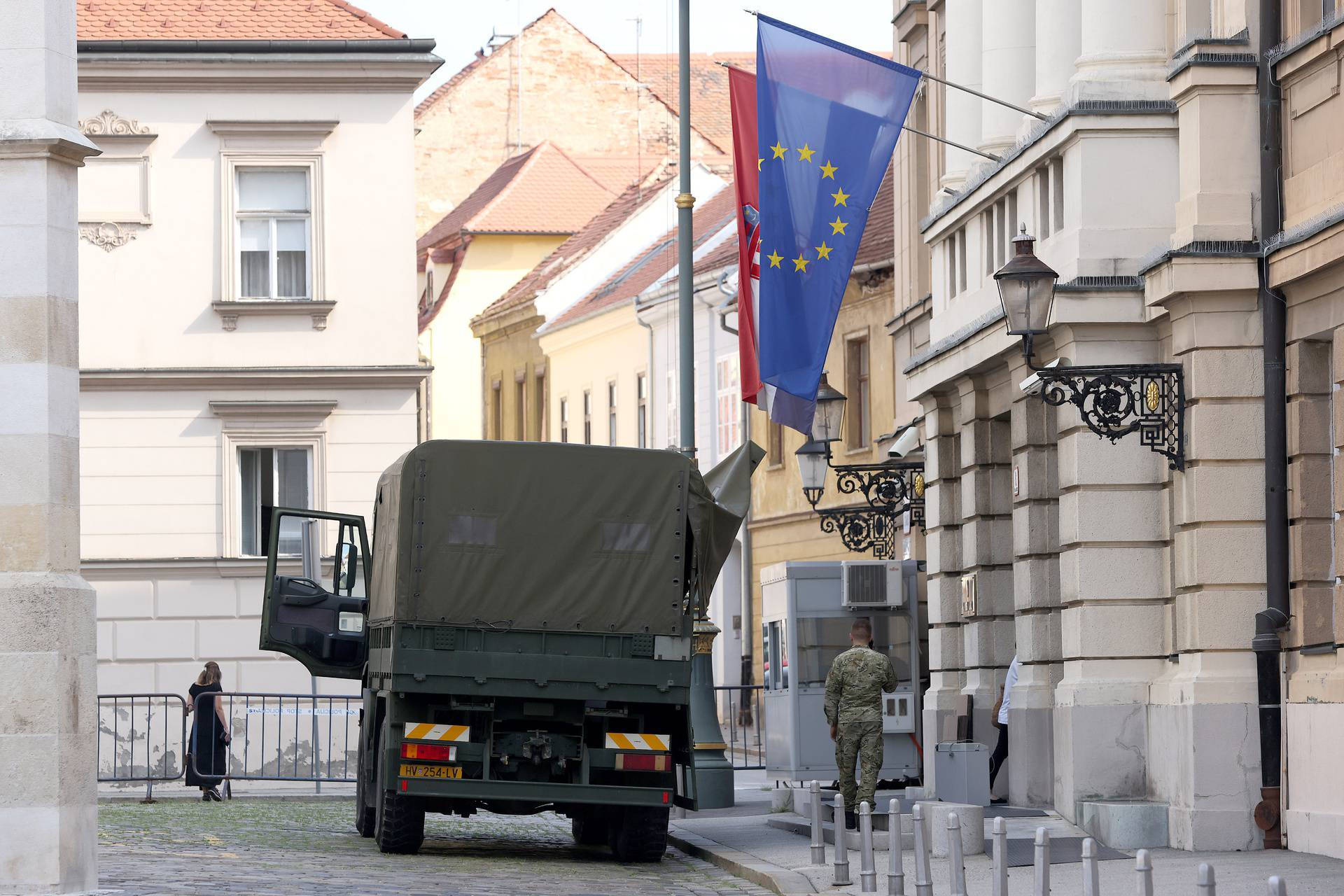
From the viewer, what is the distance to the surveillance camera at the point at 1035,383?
17766 mm

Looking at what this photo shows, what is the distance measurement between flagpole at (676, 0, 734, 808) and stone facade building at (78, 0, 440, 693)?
9.36 meters

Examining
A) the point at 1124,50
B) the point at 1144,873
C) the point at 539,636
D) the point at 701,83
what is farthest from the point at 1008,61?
the point at 701,83

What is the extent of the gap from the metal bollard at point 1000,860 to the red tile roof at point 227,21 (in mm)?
23949

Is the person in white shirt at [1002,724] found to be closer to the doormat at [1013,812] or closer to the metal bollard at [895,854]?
the doormat at [1013,812]

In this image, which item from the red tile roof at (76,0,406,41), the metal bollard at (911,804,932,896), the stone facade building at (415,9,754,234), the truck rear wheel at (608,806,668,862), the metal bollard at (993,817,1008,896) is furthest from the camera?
the stone facade building at (415,9,754,234)

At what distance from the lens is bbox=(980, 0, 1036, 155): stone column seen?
21.4 m

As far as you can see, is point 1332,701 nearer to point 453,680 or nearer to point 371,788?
point 453,680

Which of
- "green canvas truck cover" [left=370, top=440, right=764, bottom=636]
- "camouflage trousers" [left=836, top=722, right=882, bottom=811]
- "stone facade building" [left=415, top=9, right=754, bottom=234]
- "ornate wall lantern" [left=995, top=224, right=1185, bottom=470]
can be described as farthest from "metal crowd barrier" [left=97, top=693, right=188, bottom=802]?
"stone facade building" [left=415, top=9, right=754, bottom=234]

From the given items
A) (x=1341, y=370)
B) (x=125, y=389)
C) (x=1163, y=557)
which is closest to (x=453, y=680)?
(x=1163, y=557)

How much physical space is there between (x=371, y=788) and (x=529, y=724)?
2.30m

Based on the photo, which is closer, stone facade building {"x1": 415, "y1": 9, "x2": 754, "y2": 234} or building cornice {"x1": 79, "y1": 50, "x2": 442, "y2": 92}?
building cornice {"x1": 79, "y1": 50, "x2": 442, "y2": 92}

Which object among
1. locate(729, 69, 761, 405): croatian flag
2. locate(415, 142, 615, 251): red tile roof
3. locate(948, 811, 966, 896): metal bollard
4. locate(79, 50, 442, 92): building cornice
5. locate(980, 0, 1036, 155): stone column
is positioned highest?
locate(415, 142, 615, 251): red tile roof

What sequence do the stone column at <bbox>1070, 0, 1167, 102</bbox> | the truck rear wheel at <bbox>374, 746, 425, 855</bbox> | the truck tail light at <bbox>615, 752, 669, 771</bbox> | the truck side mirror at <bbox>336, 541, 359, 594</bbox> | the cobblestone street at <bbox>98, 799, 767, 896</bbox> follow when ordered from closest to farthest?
the cobblestone street at <bbox>98, 799, 767, 896</bbox> < the stone column at <bbox>1070, 0, 1167, 102</bbox> < the truck tail light at <bbox>615, 752, 669, 771</bbox> < the truck rear wheel at <bbox>374, 746, 425, 855</bbox> < the truck side mirror at <bbox>336, 541, 359, 594</bbox>

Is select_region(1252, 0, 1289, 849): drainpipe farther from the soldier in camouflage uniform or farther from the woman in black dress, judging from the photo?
the woman in black dress
